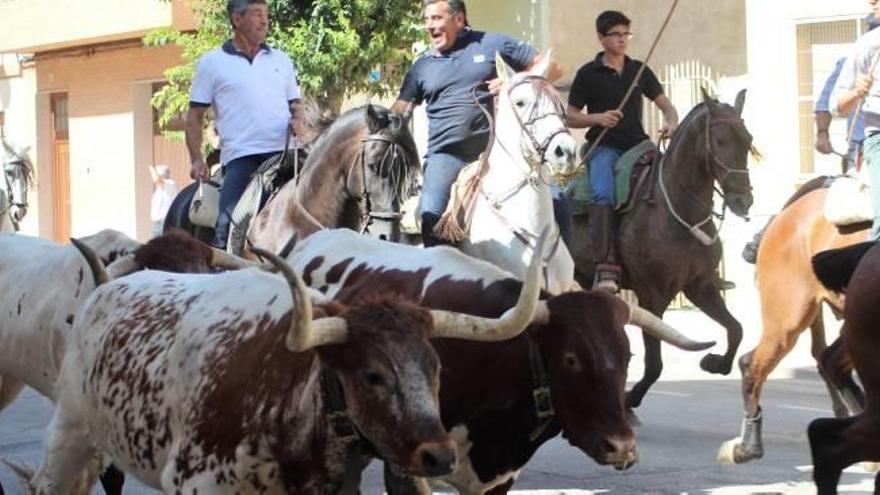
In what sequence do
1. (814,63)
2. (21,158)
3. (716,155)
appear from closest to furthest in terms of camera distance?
(716,155), (814,63), (21,158)

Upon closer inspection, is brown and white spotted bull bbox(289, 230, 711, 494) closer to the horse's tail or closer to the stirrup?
the horse's tail

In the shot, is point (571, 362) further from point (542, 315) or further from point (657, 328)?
point (657, 328)

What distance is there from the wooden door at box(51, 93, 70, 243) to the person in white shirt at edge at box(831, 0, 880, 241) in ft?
87.3

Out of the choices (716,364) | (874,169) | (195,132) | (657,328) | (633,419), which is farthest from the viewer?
(716,364)

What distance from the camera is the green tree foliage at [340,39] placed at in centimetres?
2202

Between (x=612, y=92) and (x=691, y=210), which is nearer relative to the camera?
(x=691, y=210)

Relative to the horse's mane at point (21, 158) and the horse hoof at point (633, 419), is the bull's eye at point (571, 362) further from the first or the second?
the horse's mane at point (21, 158)

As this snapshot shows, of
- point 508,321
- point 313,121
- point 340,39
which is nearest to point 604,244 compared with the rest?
point 313,121

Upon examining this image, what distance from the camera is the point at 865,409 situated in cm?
775

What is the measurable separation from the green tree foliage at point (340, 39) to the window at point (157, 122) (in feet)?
17.8

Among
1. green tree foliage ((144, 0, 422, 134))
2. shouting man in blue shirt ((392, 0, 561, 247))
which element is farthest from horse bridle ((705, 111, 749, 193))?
green tree foliage ((144, 0, 422, 134))

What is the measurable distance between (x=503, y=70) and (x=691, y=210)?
288cm

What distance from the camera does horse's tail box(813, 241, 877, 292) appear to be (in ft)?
26.9

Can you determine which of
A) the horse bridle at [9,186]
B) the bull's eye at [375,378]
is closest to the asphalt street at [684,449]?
the bull's eye at [375,378]
